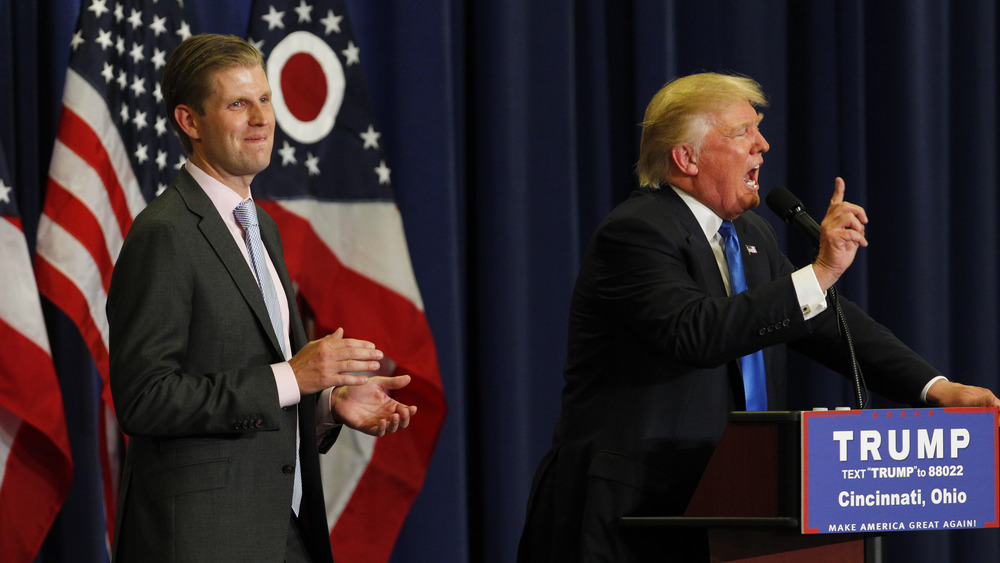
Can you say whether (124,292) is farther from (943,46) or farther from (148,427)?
(943,46)

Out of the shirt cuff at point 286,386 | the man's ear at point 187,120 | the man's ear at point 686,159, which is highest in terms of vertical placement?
the man's ear at point 187,120

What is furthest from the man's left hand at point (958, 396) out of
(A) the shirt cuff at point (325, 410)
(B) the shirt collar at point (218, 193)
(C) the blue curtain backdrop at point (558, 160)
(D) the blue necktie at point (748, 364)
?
(C) the blue curtain backdrop at point (558, 160)

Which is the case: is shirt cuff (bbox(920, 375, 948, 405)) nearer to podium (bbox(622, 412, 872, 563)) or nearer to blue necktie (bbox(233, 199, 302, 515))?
podium (bbox(622, 412, 872, 563))

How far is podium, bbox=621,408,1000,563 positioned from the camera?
1.75 meters

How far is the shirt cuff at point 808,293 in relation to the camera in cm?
212

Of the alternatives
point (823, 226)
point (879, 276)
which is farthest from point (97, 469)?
point (879, 276)

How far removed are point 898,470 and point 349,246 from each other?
2283 mm

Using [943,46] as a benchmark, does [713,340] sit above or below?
below

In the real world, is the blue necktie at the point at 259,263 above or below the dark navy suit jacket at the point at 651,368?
above

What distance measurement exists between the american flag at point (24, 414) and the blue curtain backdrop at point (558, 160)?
173mm

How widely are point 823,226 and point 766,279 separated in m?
0.42

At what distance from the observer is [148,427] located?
186cm

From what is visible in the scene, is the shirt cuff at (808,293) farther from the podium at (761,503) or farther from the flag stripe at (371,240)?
the flag stripe at (371,240)

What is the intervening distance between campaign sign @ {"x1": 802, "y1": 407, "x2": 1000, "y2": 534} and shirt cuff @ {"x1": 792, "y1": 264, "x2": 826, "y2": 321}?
0.36m
